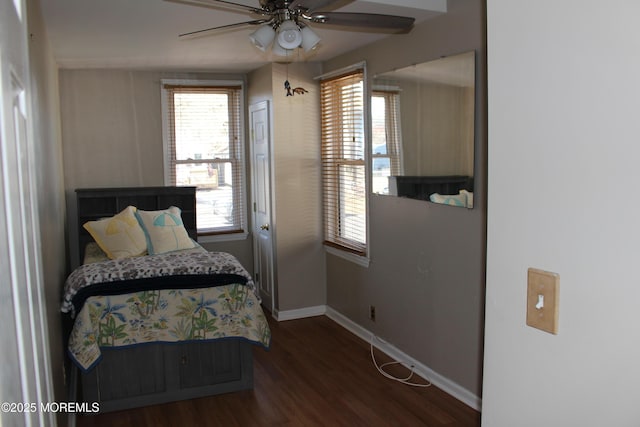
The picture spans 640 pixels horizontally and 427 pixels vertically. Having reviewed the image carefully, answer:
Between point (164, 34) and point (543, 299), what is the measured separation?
3.22 metres

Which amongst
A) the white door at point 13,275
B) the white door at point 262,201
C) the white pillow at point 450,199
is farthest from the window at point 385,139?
the white door at point 13,275

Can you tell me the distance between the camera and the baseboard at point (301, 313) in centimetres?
514

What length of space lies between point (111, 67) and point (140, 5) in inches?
87.9

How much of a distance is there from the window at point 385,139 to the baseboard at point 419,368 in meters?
1.22

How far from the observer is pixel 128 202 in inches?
200

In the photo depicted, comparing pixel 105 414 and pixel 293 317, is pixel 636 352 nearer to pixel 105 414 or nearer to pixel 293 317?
pixel 105 414

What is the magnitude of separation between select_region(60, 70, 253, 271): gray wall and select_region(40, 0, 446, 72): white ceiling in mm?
205

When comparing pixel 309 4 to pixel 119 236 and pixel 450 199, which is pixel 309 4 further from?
pixel 119 236

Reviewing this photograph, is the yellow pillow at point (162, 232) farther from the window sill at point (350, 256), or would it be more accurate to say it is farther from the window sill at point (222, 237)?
the window sill at point (350, 256)

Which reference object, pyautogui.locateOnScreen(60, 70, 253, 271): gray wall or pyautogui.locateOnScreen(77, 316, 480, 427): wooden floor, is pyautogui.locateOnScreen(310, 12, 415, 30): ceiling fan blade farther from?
pyautogui.locateOnScreen(60, 70, 253, 271): gray wall

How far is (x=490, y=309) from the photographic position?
1379 millimetres

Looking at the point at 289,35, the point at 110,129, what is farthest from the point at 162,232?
the point at 289,35

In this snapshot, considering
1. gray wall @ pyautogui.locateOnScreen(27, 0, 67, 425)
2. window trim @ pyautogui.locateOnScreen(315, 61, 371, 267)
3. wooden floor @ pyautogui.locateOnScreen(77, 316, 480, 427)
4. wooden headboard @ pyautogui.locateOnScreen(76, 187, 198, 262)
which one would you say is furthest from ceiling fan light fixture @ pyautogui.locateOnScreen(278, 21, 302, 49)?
wooden headboard @ pyautogui.locateOnScreen(76, 187, 198, 262)

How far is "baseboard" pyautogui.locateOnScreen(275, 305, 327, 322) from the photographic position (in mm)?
5137
